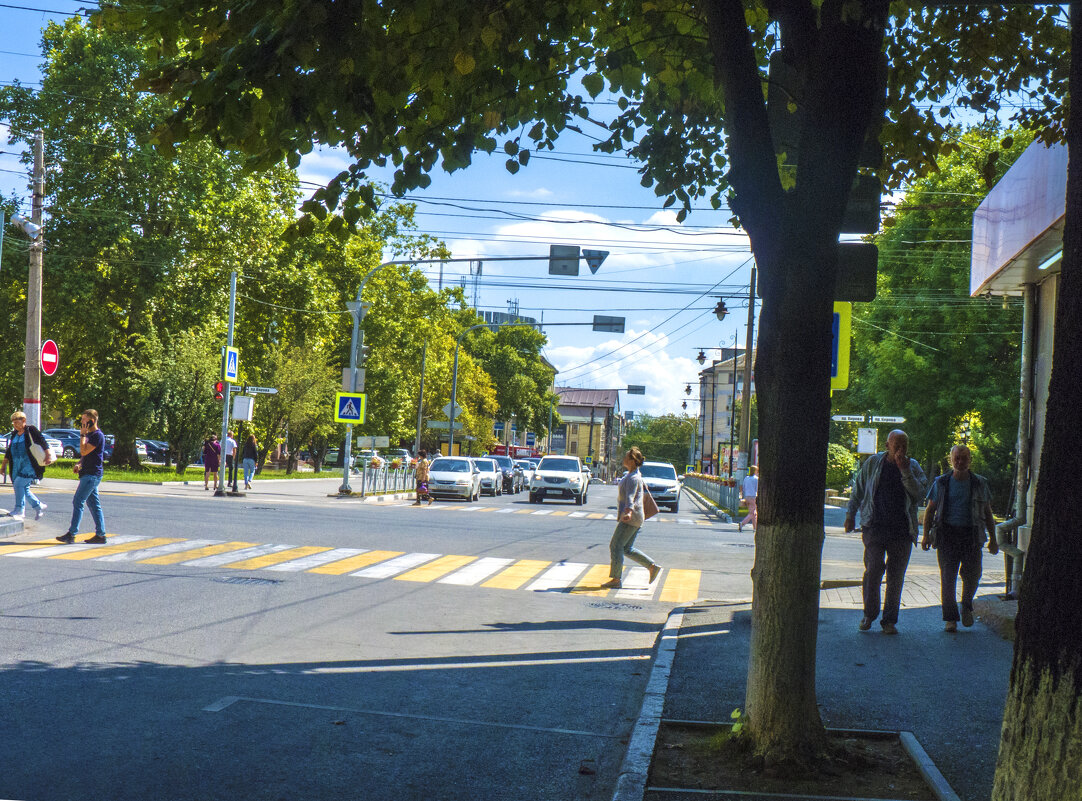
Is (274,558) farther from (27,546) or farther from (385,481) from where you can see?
(385,481)

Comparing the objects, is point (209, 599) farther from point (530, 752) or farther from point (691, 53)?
point (691, 53)

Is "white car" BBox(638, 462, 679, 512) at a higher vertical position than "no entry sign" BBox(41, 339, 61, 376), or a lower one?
lower

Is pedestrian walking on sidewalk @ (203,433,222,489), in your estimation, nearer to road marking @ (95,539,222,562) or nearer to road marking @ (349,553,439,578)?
road marking @ (95,539,222,562)

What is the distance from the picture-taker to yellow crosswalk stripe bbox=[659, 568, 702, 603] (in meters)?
13.1

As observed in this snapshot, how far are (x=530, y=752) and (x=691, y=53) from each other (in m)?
4.82

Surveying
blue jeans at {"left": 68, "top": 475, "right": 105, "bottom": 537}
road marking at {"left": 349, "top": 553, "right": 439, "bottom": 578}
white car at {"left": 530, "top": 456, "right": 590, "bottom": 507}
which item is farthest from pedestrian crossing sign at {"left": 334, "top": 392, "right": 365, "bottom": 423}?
blue jeans at {"left": 68, "top": 475, "right": 105, "bottom": 537}

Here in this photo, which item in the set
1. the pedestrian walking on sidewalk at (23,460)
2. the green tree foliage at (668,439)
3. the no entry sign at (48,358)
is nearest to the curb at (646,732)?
the pedestrian walking on sidewalk at (23,460)

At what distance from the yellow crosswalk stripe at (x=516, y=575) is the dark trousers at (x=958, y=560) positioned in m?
4.94

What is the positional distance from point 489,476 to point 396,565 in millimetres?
28927

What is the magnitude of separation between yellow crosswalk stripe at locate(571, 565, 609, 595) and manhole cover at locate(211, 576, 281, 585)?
3499 millimetres

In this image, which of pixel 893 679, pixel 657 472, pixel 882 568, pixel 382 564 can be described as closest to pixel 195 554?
pixel 382 564

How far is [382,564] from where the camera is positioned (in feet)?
47.2

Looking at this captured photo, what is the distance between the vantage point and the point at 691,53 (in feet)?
25.1

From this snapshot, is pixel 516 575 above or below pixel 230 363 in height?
below
